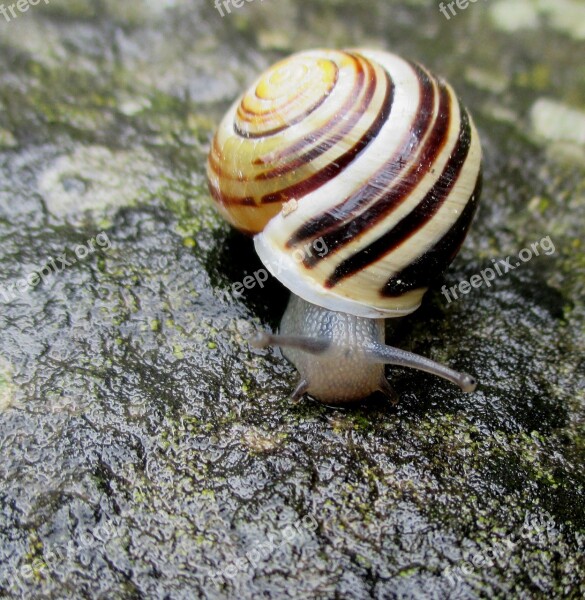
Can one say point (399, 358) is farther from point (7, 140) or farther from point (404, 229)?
point (7, 140)

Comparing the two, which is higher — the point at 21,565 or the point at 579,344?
the point at 579,344

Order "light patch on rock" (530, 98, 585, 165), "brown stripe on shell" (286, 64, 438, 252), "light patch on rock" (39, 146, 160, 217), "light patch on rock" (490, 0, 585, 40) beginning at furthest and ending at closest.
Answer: "light patch on rock" (490, 0, 585, 40)
"light patch on rock" (530, 98, 585, 165)
"light patch on rock" (39, 146, 160, 217)
"brown stripe on shell" (286, 64, 438, 252)

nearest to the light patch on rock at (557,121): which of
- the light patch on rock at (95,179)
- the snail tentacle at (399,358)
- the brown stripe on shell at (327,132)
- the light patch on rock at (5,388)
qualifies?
the brown stripe on shell at (327,132)

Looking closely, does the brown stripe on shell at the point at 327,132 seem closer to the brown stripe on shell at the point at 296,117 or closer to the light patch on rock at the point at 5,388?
the brown stripe on shell at the point at 296,117

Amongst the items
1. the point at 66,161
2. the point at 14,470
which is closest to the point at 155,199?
the point at 66,161

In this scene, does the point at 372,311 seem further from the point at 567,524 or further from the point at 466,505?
the point at 567,524

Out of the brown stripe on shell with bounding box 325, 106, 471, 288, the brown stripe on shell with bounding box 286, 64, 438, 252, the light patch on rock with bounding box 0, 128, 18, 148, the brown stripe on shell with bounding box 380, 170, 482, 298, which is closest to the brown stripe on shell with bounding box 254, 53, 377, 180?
the brown stripe on shell with bounding box 286, 64, 438, 252

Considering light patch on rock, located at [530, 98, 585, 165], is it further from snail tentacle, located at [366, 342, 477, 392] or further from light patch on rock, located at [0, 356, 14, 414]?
light patch on rock, located at [0, 356, 14, 414]
